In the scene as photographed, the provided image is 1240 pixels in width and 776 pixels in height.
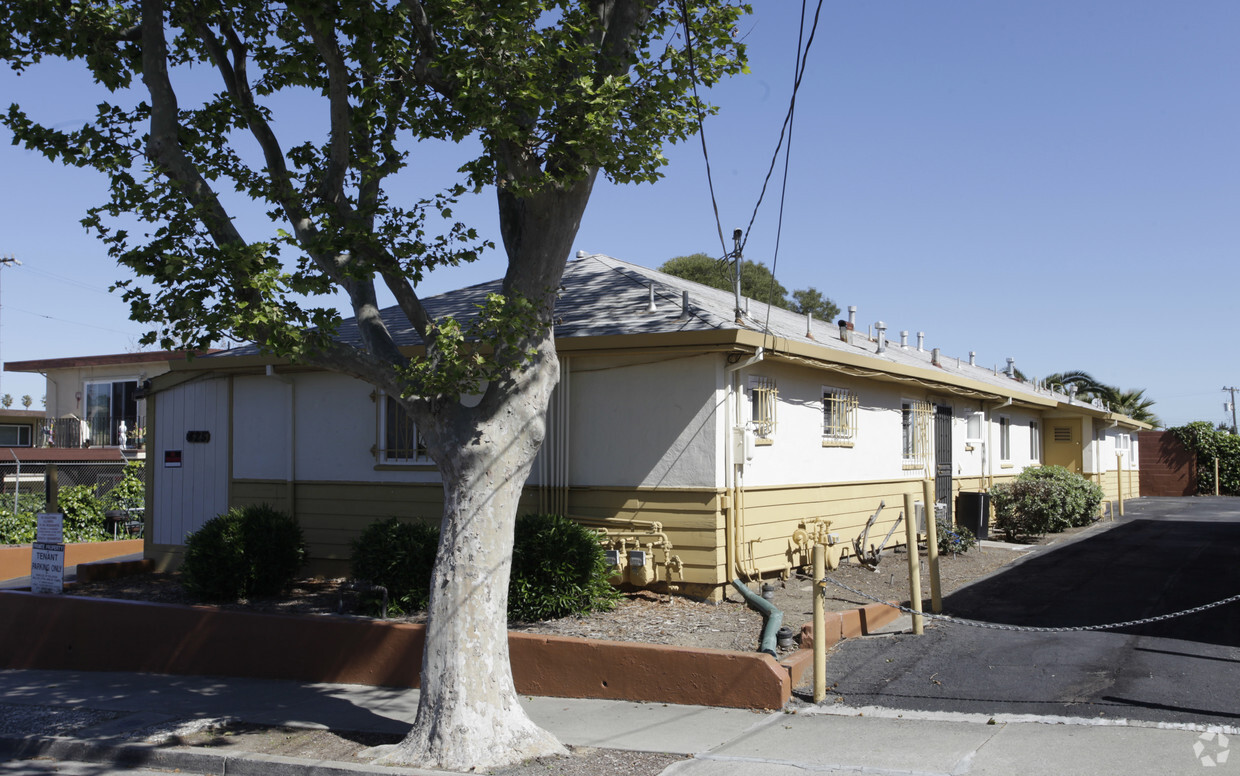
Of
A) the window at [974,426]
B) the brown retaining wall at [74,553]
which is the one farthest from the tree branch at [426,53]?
the window at [974,426]

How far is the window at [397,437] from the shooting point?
41.0 ft

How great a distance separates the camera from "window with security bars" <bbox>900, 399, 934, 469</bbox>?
16141 mm

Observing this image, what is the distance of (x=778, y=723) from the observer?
24.5 feet

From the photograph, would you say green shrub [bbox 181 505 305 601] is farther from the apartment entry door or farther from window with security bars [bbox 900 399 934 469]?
the apartment entry door

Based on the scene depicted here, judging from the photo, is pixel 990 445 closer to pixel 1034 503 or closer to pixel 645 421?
pixel 1034 503

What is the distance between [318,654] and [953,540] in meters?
10.0

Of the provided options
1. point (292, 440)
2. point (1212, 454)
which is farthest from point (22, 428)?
point (1212, 454)

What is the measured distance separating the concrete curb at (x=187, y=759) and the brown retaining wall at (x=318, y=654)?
7.14 feet

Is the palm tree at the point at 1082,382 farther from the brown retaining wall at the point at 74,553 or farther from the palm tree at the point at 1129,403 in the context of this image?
the brown retaining wall at the point at 74,553

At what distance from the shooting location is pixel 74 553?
16781 millimetres

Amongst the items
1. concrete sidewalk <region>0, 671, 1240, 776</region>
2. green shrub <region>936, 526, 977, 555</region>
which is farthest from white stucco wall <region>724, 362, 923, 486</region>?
concrete sidewalk <region>0, 671, 1240, 776</region>

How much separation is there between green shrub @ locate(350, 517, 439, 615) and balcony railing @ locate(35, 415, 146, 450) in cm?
2182

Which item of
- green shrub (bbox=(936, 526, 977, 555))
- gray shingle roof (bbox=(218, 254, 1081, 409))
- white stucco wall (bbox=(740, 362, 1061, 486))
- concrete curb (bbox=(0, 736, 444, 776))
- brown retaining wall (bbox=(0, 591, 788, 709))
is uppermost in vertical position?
gray shingle roof (bbox=(218, 254, 1081, 409))

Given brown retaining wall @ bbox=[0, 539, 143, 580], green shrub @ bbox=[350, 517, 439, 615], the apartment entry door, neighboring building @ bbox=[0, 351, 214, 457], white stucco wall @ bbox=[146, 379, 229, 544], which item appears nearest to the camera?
green shrub @ bbox=[350, 517, 439, 615]
